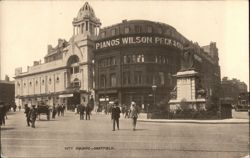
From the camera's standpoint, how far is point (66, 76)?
51.3 metres

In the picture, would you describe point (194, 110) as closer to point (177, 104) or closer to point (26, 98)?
point (177, 104)

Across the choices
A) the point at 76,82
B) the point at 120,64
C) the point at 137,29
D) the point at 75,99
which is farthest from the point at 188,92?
the point at 76,82

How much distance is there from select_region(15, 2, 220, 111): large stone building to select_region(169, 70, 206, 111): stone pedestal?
700 inches

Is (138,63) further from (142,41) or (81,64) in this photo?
(81,64)

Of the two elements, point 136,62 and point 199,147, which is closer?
point 199,147

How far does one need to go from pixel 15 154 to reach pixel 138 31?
120ft

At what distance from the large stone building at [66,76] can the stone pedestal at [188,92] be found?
22970 mm

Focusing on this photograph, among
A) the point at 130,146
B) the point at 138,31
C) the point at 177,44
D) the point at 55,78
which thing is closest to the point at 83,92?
the point at 55,78

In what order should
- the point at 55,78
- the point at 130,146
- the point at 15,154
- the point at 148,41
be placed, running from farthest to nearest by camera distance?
the point at 55,78, the point at 148,41, the point at 130,146, the point at 15,154

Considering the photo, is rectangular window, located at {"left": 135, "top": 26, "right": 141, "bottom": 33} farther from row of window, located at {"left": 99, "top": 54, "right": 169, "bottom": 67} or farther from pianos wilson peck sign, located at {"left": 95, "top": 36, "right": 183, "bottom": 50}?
row of window, located at {"left": 99, "top": 54, "right": 169, "bottom": 67}

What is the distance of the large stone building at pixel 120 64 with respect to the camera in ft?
137

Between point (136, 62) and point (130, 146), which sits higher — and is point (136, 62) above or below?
above

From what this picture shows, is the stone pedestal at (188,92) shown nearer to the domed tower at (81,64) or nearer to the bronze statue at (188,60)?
the bronze statue at (188,60)

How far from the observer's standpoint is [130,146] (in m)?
9.00
